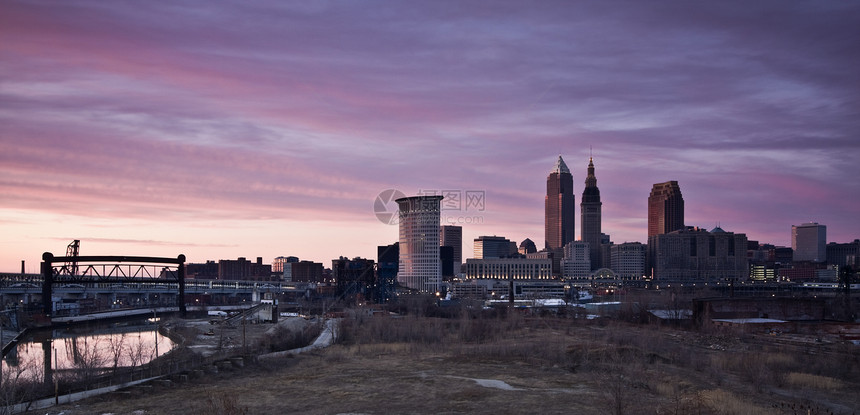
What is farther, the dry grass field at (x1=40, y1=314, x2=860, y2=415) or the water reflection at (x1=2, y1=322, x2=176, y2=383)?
the water reflection at (x1=2, y1=322, x2=176, y2=383)

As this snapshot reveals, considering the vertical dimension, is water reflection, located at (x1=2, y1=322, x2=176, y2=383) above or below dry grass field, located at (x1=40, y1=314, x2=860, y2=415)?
below

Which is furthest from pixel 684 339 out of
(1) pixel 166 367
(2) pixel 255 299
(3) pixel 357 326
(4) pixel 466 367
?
(2) pixel 255 299

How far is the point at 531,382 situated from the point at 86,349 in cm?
3072

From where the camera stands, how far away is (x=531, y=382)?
33219 millimetres

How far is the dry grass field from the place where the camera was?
2645cm

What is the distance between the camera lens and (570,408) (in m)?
26.6

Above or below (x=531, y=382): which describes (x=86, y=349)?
below

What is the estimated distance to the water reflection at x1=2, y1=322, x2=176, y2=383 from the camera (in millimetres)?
45469

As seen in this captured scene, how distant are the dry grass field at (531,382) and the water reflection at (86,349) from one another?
9899mm

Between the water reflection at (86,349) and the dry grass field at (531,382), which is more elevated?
the dry grass field at (531,382)

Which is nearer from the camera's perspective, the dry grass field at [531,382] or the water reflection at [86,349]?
the dry grass field at [531,382]

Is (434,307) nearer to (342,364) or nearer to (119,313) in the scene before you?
(119,313)

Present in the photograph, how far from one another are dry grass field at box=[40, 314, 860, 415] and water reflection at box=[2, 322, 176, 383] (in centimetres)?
990

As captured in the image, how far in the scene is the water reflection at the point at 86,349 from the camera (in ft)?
149
